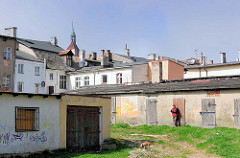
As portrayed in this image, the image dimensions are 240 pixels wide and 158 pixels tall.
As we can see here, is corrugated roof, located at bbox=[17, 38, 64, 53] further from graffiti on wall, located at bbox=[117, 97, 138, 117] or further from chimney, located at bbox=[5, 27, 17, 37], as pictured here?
graffiti on wall, located at bbox=[117, 97, 138, 117]

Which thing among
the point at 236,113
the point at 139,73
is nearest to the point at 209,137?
the point at 236,113

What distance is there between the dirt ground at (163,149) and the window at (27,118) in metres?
4.42

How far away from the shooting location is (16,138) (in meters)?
13.2

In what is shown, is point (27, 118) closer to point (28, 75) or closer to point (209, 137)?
point (209, 137)

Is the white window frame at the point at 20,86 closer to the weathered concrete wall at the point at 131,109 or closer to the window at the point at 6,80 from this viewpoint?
the window at the point at 6,80

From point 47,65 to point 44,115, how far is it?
33.4 metres

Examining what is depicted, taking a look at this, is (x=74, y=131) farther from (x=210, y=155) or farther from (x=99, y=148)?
(x=210, y=155)

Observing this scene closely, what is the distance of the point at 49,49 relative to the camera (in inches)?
2012

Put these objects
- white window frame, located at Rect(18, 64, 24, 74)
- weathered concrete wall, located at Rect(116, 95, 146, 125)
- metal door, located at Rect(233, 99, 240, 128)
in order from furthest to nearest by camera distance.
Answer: white window frame, located at Rect(18, 64, 24, 74), weathered concrete wall, located at Rect(116, 95, 146, 125), metal door, located at Rect(233, 99, 240, 128)

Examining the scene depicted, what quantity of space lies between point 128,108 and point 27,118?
14389 millimetres

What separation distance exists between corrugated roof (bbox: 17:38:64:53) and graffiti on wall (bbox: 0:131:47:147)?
34.8m

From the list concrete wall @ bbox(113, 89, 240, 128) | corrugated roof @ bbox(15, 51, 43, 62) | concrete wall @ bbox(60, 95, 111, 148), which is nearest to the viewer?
concrete wall @ bbox(60, 95, 111, 148)

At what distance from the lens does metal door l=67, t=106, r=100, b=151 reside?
15.5 meters

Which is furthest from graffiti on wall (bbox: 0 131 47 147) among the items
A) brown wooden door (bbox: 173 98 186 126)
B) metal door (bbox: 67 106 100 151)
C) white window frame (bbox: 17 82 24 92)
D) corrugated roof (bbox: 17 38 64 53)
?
corrugated roof (bbox: 17 38 64 53)
